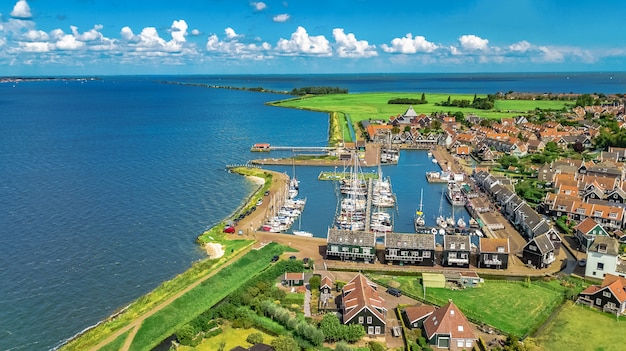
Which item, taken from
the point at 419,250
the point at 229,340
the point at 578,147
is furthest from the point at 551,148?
the point at 229,340

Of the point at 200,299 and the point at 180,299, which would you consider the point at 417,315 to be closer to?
the point at 200,299

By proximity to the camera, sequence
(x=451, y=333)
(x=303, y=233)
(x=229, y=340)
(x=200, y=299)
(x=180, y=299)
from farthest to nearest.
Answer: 1. (x=303, y=233)
2. (x=200, y=299)
3. (x=180, y=299)
4. (x=229, y=340)
5. (x=451, y=333)

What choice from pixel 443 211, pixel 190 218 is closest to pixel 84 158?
pixel 190 218

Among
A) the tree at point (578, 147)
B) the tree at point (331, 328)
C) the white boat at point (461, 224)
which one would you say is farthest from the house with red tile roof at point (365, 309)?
the tree at point (578, 147)

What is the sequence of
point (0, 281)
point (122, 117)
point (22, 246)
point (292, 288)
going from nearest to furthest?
1. point (292, 288)
2. point (0, 281)
3. point (22, 246)
4. point (122, 117)

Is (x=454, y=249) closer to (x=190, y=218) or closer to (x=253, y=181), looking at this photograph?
(x=190, y=218)

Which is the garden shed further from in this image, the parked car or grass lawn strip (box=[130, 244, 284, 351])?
grass lawn strip (box=[130, 244, 284, 351])

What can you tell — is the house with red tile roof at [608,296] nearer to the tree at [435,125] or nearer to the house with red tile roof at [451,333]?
the house with red tile roof at [451,333]
